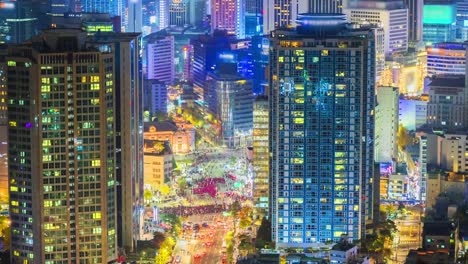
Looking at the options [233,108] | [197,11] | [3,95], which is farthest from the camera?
[197,11]

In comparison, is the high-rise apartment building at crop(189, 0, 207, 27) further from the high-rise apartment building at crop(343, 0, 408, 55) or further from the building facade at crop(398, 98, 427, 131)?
the building facade at crop(398, 98, 427, 131)

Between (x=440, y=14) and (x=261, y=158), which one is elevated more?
(x=440, y=14)

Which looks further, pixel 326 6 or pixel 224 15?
pixel 224 15

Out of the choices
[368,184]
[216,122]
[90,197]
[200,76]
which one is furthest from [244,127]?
[90,197]

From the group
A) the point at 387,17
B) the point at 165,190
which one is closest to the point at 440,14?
the point at 387,17

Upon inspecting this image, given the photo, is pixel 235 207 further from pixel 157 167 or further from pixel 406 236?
pixel 406 236

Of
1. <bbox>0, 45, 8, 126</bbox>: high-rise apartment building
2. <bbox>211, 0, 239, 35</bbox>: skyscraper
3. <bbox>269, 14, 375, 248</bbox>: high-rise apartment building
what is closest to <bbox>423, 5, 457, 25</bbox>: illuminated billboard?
<bbox>211, 0, 239, 35</bbox>: skyscraper

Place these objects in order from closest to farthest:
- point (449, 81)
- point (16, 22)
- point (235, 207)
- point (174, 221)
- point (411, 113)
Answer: point (174, 221), point (235, 207), point (449, 81), point (16, 22), point (411, 113)

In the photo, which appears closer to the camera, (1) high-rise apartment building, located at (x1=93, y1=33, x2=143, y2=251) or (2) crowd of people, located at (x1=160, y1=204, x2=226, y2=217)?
(1) high-rise apartment building, located at (x1=93, y1=33, x2=143, y2=251)
